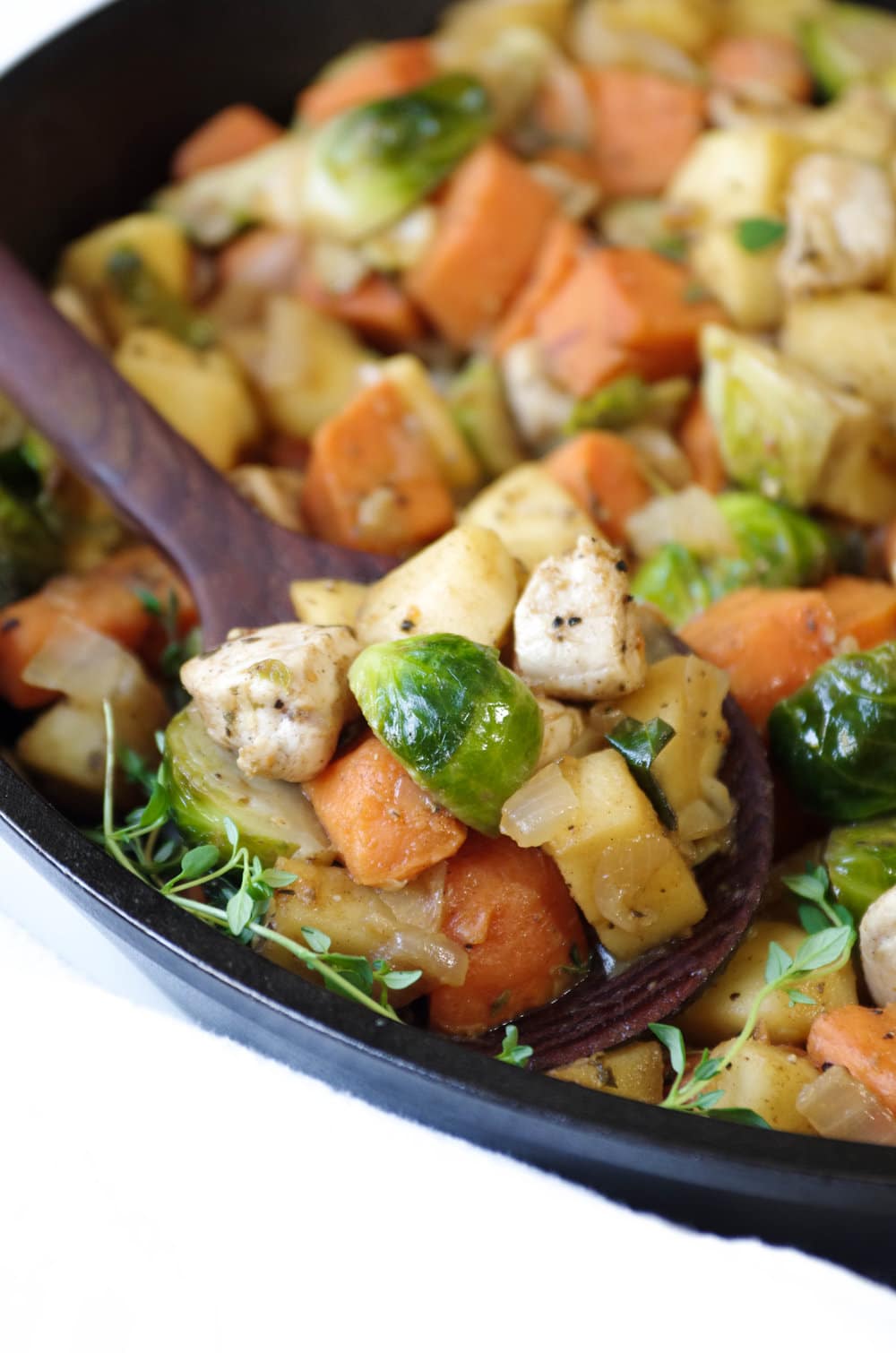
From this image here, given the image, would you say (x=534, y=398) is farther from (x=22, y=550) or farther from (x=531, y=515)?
(x=22, y=550)

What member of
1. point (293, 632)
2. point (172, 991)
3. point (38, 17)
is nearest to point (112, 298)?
point (38, 17)

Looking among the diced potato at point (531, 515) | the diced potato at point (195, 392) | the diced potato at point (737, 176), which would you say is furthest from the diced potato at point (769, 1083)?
the diced potato at point (737, 176)

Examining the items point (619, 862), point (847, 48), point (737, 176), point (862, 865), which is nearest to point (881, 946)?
point (862, 865)

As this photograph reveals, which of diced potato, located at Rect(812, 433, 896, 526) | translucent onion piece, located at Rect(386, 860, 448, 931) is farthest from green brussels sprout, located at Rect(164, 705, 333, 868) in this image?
diced potato, located at Rect(812, 433, 896, 526)

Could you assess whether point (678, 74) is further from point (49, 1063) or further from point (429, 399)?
point (49, 1063)

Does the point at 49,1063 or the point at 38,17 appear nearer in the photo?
the point at 49,1063

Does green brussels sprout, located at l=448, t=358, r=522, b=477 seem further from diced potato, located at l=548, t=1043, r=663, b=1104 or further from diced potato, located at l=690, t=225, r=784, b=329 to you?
A: diced potato, located at l=548, t=1043, r=663, b=1104

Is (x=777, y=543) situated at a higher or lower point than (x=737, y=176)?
lower
